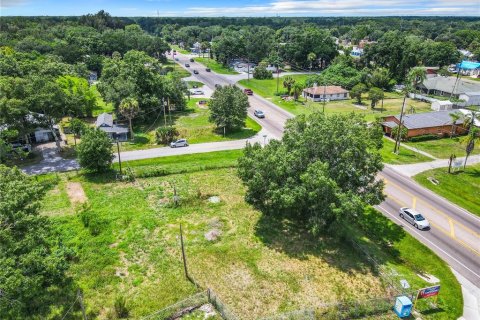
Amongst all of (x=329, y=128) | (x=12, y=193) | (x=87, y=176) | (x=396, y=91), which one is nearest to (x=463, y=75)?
(x=396, y=91)

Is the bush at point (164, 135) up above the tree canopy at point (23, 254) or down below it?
below

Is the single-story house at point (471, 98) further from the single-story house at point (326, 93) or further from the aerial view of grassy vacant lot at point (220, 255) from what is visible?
the aerial view of grassy vacant lot at point (220, 255)

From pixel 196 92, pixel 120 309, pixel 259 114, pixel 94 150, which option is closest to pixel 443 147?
pixel 259 114

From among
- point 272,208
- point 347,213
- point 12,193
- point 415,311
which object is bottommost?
point 415,311

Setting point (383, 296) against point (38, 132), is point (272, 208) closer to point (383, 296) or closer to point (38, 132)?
point (383, 296)

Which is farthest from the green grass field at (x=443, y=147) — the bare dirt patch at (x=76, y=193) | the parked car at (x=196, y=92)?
the parked car at (x=196, y=92)

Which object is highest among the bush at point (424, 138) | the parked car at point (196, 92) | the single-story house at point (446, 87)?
the single-story house at point (446, 87)

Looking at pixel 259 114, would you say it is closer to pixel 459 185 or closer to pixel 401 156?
pixel 401 156
